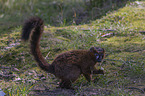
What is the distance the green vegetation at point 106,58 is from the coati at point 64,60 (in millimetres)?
270

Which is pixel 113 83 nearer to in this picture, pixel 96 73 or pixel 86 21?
pixel 96 73

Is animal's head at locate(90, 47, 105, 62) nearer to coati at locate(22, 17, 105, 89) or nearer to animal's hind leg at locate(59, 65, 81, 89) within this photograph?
coati at locate(22, 17, 105, 89)

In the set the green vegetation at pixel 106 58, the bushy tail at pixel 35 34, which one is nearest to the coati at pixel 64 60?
the bushy tail at pixel 35 34

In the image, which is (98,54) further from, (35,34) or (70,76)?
(35,34)

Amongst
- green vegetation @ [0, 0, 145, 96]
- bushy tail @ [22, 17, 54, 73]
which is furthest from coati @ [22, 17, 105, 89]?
green vegetation @ [0, 0, 145, 96]

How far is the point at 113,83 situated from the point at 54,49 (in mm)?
2400

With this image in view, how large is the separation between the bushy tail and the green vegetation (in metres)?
0.49

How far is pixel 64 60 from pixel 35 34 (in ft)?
2.50

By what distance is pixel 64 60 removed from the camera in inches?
160

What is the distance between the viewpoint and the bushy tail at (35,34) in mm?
3927

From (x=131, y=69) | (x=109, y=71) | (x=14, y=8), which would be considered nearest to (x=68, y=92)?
(x=109, y=71)

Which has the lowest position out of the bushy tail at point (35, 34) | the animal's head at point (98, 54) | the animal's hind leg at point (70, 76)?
the animal's hind leg at point (70, 76)

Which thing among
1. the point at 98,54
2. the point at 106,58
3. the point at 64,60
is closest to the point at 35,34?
the point at 64,60

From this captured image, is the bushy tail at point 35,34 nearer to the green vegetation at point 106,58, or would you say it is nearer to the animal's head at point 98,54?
the green vegetation at point 106,58
